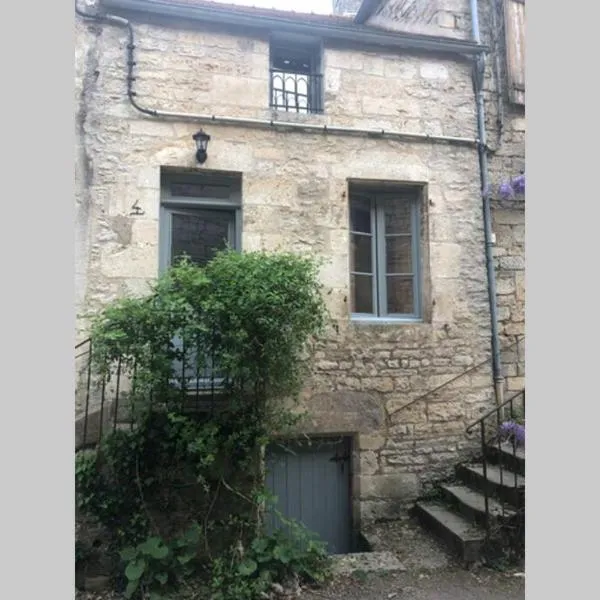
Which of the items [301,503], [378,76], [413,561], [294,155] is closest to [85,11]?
[294,155]

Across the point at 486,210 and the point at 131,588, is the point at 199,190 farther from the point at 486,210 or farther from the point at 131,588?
the point at 131,588

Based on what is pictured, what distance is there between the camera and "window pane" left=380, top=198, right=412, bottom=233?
5719 mm

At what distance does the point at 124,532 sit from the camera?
13.5 ft

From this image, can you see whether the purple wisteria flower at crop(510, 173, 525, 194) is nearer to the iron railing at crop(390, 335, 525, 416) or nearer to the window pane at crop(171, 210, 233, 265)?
the iron railing at crop(390, 335, 525, 416)

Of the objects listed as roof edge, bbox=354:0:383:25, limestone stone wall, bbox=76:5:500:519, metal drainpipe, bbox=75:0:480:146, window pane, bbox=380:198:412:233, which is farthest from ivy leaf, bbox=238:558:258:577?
roof edge, bbox=354:0:383:25

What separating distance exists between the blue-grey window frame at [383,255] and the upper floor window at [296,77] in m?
1.14

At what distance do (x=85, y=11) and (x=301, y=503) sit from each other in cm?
524

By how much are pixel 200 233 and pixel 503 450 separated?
12.2 ft

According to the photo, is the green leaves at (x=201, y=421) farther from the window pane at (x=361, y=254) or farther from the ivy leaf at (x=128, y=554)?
the window pane at (x=361, y=254)

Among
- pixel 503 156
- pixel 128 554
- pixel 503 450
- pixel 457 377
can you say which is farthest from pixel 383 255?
pixel 128 554

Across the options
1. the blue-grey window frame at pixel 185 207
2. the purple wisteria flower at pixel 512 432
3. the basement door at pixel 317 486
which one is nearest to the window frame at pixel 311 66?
the blue-grey window frame at pixel 185 207

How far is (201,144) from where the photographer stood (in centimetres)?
499

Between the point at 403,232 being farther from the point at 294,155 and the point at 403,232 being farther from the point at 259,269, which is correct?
the point at 259,269

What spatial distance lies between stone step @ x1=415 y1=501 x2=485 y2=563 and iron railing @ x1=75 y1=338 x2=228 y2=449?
7.69 ft
